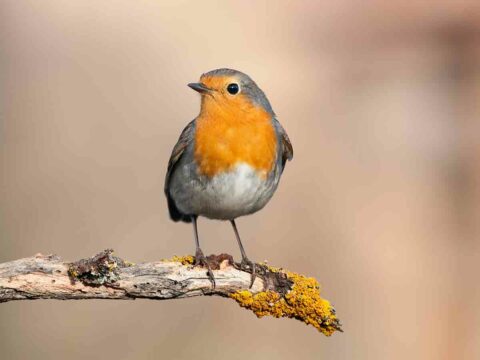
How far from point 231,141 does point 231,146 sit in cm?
2

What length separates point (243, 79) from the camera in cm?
375

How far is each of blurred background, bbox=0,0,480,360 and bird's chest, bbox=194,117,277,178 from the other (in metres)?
1.67

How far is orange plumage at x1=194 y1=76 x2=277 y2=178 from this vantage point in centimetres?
362

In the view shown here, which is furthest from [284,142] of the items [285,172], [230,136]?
[285,172]

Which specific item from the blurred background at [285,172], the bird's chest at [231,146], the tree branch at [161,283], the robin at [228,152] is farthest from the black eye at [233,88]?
the blurred background at [285,172]

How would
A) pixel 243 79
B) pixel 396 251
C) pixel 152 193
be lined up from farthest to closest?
pixel 396 251 < pixel 152 193 < pixel 243 79

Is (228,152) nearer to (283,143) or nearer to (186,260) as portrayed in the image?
(283,143)

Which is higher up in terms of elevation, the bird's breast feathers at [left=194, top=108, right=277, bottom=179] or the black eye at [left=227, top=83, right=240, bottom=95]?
the black eye at [left=227, top=83, right=240, bottom=95]

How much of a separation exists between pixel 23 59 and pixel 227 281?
3589 millimetres

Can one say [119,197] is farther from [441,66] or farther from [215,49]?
[441,66]

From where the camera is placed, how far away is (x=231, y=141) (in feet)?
11.9

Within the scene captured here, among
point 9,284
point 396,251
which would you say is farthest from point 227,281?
point 396,251

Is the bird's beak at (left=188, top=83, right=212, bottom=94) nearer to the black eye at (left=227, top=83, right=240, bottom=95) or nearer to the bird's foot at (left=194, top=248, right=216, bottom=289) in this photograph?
the black eye at (left=227, top=83, right=240, bottom=95)

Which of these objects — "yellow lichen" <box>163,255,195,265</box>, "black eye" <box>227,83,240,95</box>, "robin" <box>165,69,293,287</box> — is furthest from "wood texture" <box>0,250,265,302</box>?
"black eye" <box>227,83,240,95</box>
